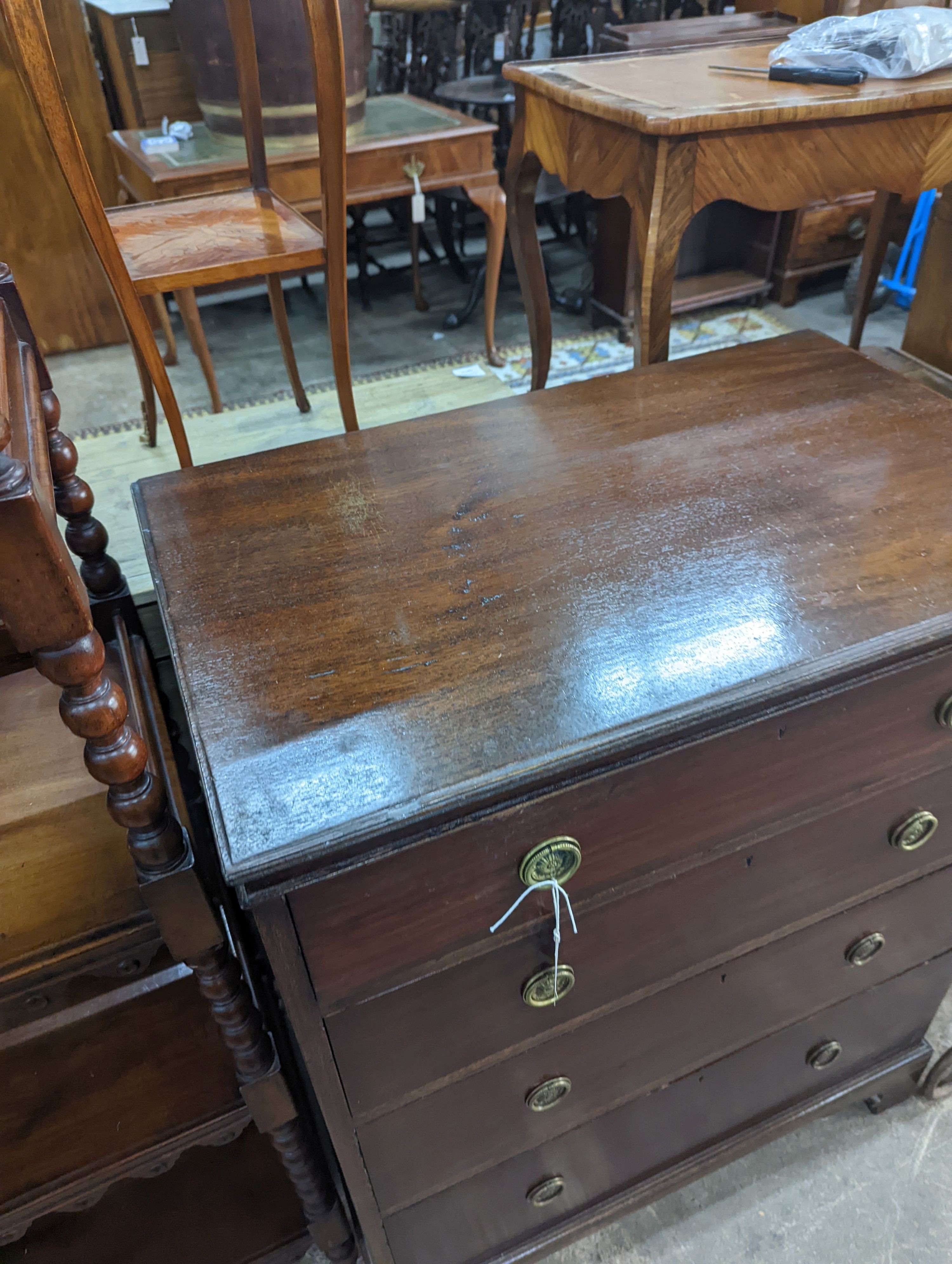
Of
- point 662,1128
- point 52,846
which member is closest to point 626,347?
point 662,1128

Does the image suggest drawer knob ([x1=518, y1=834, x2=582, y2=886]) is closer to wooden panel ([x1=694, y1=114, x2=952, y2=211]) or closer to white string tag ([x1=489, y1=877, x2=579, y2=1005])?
white string tag ([x1=489, y1=877, x2=579, y2=1005])

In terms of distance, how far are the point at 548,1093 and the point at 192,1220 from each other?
46 cm

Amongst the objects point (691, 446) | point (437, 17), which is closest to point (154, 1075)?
point (691, 446)

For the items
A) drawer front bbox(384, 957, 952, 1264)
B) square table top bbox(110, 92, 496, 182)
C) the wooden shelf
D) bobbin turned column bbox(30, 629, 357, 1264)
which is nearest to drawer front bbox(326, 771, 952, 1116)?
bobbin turned column bbox(30, 629, 357, 1264)

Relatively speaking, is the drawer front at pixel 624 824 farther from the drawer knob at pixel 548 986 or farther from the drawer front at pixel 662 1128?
the drawer front at pixel 662 1128

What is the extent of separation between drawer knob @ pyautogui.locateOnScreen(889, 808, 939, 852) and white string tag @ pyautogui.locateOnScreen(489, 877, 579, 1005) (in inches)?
14.0

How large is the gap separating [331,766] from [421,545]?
0.27 metres

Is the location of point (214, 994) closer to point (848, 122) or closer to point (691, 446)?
point (691, 446)

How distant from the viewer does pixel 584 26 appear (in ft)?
10.2

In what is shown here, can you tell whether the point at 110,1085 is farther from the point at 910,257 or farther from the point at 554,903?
the point at 910,257

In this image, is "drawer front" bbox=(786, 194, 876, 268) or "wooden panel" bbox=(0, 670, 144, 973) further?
"drawer front" bbox=(786, 194, 876, 268)

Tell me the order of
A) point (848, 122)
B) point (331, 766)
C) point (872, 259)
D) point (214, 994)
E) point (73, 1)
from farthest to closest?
point (73, 1), point (872, 259), point (848, 122), point (214, 994), point (331, 766)

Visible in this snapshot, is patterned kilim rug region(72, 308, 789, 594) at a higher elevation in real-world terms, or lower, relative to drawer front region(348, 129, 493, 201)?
lower

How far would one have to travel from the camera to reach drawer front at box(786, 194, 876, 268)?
9.11 feet
